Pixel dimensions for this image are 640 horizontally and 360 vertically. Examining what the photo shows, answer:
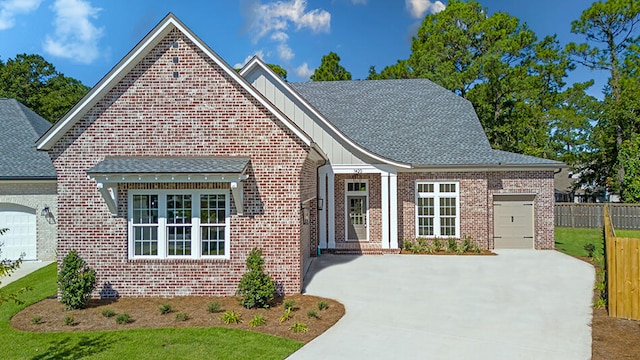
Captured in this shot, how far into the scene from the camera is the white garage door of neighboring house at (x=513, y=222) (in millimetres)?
18453

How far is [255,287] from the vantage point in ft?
31.9

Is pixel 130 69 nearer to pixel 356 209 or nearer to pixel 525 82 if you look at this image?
pixel 356 209

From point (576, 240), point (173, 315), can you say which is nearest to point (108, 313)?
point (173, 315)

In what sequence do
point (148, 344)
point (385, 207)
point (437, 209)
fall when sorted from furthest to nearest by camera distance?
point (437, 209) → point (385, 207) → point (148, 344)

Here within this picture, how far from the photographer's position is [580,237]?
2341cm

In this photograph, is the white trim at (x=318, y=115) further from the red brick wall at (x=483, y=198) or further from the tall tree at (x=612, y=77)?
the tall tree at (x=612, y=77)

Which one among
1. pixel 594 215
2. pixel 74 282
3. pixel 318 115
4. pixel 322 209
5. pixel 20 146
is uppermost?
pixel 318 115

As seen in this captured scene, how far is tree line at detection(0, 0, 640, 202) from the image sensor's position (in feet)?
108

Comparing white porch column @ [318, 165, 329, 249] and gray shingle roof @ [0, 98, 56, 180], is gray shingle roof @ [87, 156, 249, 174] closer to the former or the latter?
gray shingle roof @ [0, 98, 56, 180]

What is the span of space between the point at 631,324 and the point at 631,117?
31.0m

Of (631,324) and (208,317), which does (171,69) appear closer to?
(208,317)

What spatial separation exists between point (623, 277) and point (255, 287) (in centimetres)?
788

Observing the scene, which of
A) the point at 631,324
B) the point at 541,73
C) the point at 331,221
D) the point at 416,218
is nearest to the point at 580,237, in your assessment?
the point at 416,218

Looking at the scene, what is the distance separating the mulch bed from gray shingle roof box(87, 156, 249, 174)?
318 cm
